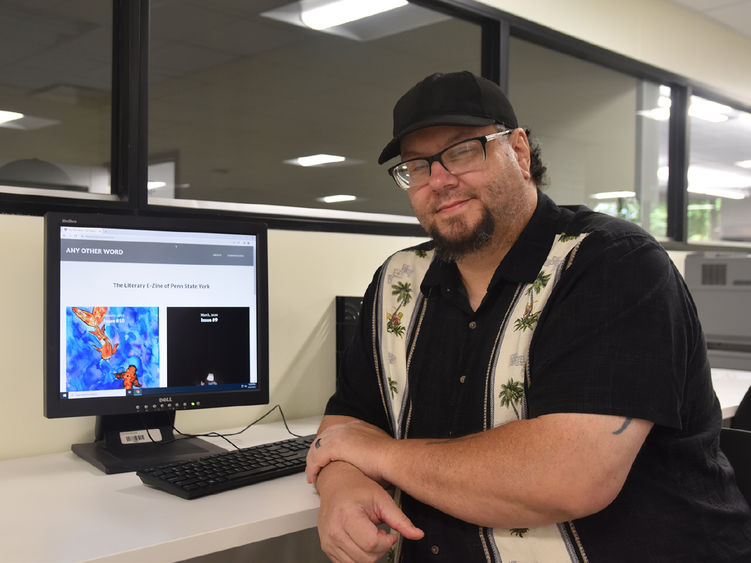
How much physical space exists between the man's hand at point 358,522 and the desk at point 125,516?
0.20 feet

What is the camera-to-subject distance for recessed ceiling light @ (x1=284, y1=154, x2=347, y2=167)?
106 inches

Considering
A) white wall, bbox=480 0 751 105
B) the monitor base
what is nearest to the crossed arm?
the monitor base

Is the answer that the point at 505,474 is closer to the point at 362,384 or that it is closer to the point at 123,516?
the point at 362,384

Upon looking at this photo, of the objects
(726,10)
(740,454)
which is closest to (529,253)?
(740,454)

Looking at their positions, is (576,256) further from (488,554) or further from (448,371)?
(488,554)

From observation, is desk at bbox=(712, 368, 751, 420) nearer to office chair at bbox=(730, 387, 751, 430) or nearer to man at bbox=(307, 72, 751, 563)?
office chair at bbox=(730, 387, 751, 430)

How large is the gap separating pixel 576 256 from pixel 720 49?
3291 mm

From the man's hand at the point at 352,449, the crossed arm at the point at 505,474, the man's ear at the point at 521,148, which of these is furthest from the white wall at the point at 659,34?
the crossed arm at the point at 505,474

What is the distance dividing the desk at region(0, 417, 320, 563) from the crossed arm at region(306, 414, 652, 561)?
3.9 inches

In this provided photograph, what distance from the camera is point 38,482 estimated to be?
143cm

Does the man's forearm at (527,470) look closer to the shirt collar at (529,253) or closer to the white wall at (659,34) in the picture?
the shirt collar at (529,253)

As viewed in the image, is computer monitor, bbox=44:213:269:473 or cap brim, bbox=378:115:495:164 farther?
computer monitor, bbox=44:213:269:473

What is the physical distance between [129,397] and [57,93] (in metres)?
0.94

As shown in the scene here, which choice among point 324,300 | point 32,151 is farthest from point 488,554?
point 32,151
